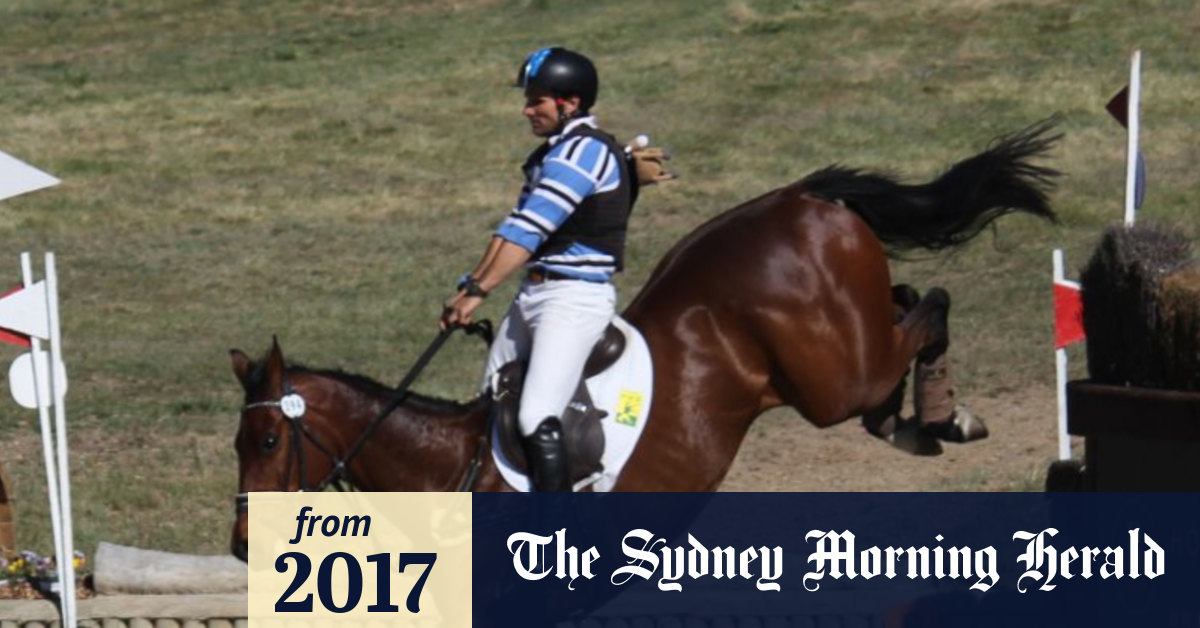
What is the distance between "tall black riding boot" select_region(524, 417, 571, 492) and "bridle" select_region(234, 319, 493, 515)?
25 centimetres

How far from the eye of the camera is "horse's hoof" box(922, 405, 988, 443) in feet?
26.6

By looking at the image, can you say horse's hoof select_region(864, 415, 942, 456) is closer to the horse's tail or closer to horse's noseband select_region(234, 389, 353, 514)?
the horse's tail

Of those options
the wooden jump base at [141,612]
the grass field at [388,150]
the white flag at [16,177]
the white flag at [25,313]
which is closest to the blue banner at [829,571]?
the wooden jump base at [141,612]

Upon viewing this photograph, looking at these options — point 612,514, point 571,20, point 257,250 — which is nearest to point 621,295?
point 257,250

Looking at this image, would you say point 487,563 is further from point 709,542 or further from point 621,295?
point 621,295

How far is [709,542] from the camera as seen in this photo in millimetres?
9195

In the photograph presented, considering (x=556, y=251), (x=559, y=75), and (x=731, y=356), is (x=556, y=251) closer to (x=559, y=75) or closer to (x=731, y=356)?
(x=559, y=75)

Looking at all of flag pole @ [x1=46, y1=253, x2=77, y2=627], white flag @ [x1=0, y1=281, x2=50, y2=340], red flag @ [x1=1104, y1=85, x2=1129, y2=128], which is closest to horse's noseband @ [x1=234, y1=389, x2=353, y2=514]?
flag pole @ [x1=46, y1=253, x2=77, y2=627]

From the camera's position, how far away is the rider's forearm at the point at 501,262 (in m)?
7.28

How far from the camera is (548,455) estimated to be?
23.9ft

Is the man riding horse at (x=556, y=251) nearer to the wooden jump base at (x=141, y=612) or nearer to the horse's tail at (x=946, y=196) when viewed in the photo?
the horse's tail at (x=946, y=196)

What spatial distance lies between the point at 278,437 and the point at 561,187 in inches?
46.2

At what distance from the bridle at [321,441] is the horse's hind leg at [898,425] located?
1470 mm

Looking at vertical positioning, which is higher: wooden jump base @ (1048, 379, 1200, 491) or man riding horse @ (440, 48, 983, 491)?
man riding horse @ (440, 48, 983, 491)
